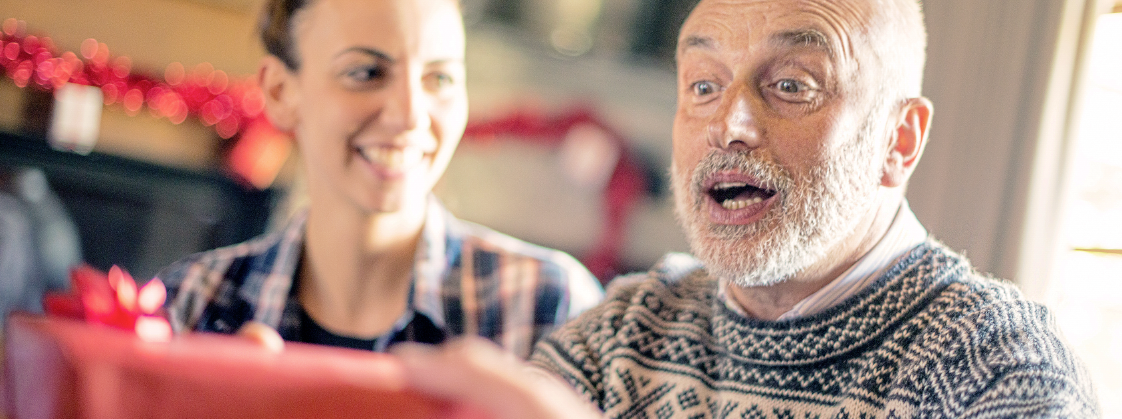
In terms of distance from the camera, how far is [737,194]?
A: 1.00 meters

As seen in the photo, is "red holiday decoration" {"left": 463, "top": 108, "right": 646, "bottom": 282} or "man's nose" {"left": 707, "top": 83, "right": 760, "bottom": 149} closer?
"man's nose" {"left": 707, "top": 83, "right": 760, "bottom": 149}

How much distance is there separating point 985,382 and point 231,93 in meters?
2.80

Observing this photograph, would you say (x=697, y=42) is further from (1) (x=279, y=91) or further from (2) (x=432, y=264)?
(1) (x=279, y=91)

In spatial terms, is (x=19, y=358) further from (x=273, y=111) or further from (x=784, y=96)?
(x=784, y=96)

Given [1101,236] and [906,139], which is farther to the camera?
[1101,236]

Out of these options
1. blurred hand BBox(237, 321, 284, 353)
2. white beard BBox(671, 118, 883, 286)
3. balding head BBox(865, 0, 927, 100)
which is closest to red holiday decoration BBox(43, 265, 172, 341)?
blurred hand BBox(237, 321, 284, 353)

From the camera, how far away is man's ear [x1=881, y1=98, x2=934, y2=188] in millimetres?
995

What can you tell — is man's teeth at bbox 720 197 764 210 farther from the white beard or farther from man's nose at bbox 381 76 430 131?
man's nose at bbox 381 76 430 131

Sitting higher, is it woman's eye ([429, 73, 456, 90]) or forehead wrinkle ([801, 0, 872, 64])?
forehead wrinkle ([801, 0, 872, 64])

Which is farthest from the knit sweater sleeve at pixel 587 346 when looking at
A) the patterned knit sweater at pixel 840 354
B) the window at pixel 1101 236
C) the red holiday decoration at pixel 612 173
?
the red holiday decoration at pixel 612 173

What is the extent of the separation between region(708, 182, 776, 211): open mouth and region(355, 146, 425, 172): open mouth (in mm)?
431

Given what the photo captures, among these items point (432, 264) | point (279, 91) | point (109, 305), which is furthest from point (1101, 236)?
point (109, 305)

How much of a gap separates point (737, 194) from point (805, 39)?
21 centimetres

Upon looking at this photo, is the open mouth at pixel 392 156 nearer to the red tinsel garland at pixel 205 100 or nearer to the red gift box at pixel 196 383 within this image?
the red gift box at pixel 196 383
